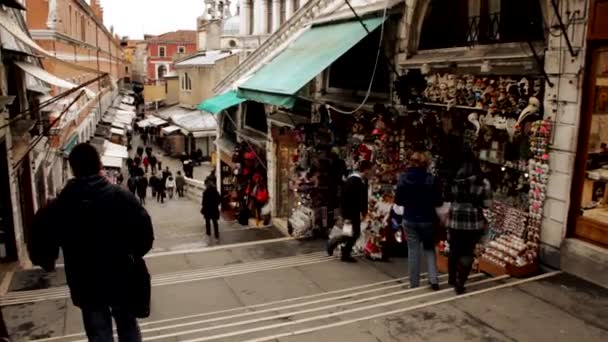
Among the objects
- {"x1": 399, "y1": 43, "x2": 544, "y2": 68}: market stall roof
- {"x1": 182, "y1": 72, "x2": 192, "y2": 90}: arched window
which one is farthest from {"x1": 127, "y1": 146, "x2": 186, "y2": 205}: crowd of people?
{"x1": 399, "y1": 43, "x2": 544, "y2": 68}: market stall roof

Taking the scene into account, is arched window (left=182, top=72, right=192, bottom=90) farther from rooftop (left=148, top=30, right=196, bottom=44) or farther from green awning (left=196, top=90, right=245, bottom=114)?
rooftop (left=148, top=30, right=196, bottom=44)

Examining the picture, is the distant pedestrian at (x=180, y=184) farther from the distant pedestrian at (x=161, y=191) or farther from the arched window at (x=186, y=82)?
the arched window at (x=186, y=82)

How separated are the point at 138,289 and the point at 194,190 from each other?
20.9 metres

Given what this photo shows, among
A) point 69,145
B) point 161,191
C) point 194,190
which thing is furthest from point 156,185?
point 69,145

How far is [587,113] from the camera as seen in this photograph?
6027mm

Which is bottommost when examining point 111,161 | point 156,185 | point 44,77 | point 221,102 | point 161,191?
point 161,191

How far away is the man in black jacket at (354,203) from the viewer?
318 inches

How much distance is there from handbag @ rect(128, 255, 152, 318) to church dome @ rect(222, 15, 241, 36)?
153ft

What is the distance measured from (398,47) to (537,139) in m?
3.60

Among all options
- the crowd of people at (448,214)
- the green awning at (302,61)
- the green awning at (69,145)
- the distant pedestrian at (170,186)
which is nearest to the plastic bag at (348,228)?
the crowd of people at (448,214)

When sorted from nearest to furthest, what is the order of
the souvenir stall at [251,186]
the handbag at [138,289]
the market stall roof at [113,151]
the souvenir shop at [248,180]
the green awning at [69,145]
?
1. the handbag at [138,289]
2. the souvenir stall at [251,186]
3. the souvenir shop at [248,180]
4. the green awning at [69,145]
5. the market stall roof at [113,151]

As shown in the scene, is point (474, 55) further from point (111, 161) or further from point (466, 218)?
point (111, 161)

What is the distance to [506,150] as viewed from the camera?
6.98 meters

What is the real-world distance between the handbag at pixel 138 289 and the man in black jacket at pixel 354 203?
456 centimetres
